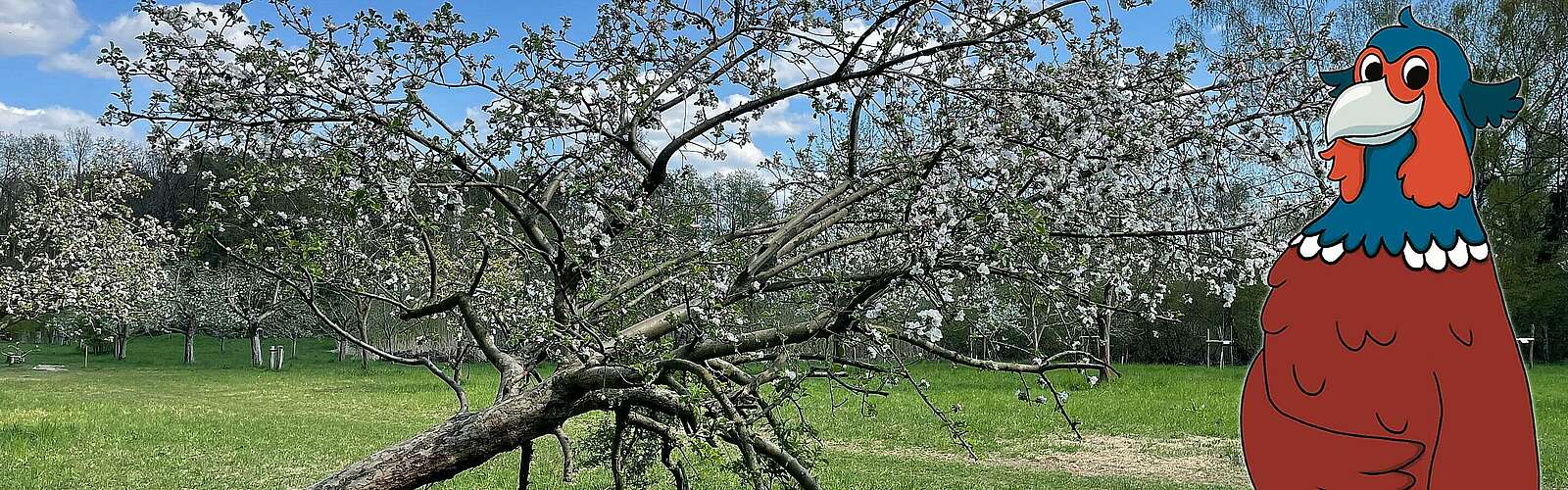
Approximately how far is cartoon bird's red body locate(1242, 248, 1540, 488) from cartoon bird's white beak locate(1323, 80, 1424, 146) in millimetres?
369

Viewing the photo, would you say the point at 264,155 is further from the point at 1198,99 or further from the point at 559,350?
the point at 1198,99

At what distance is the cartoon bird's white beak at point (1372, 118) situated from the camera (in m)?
3.29

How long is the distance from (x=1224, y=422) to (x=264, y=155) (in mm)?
11102

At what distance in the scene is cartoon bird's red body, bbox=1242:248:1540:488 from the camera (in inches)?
129

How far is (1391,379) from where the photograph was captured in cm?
341

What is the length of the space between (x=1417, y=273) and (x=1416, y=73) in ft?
1.94

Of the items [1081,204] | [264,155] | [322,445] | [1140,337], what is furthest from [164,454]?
[1140,337]

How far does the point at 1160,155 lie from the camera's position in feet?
9.71

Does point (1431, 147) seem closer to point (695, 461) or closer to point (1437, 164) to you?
point (1437, 164)

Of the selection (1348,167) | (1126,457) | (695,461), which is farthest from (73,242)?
(1348,167)

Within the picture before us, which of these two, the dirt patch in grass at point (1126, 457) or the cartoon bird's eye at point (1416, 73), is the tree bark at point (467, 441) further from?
the dirt patch in grass at point (1126, 457)

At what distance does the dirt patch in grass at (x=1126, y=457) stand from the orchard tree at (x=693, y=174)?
5894 mm

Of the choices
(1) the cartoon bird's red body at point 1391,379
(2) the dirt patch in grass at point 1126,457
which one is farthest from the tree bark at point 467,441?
(2) the dirt patch in grass at point 1126,457

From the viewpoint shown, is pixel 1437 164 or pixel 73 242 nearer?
pixel 1437 164
